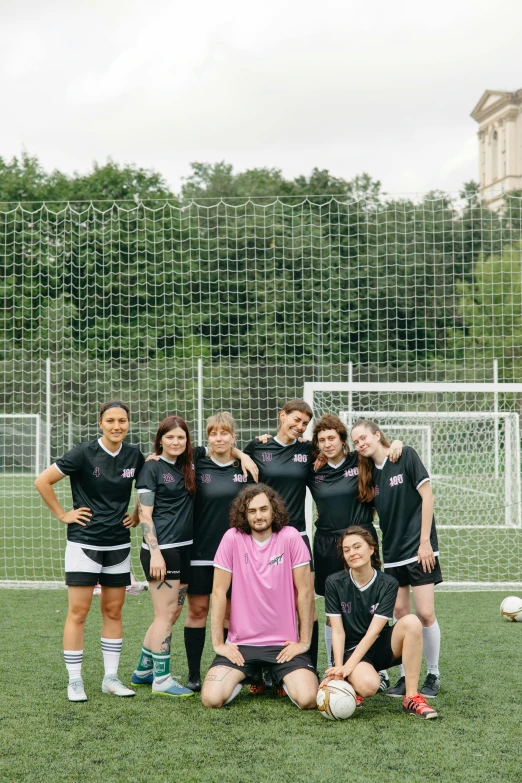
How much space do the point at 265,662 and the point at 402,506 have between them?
108 cm

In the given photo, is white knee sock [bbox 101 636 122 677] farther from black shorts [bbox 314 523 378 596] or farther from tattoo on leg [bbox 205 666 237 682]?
black shorts [bbox 314 523 378 596]

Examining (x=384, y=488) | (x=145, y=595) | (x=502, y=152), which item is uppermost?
(x=502, y=152)

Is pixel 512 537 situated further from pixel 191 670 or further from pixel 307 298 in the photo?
pixel 307 298

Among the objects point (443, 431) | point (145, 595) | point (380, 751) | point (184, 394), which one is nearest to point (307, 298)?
point (184, 394)

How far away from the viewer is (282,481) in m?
4.77

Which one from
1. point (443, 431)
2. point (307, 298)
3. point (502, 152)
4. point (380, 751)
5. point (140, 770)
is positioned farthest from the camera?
point (502, 152)

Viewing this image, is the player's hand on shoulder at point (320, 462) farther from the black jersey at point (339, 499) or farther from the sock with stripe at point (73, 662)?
the sock with stripe at point (73, 662)

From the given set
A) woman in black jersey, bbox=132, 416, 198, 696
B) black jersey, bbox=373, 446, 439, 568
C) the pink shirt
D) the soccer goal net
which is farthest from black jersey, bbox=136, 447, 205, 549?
the soccer goal net

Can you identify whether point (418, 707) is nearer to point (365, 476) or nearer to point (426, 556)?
point (426, 556)

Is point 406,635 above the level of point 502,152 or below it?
below

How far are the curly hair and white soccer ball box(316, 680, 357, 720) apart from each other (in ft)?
2.85

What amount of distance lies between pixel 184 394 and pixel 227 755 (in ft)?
47.3

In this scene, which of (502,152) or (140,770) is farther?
(502,152)

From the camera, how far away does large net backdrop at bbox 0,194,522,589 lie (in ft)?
38.9
